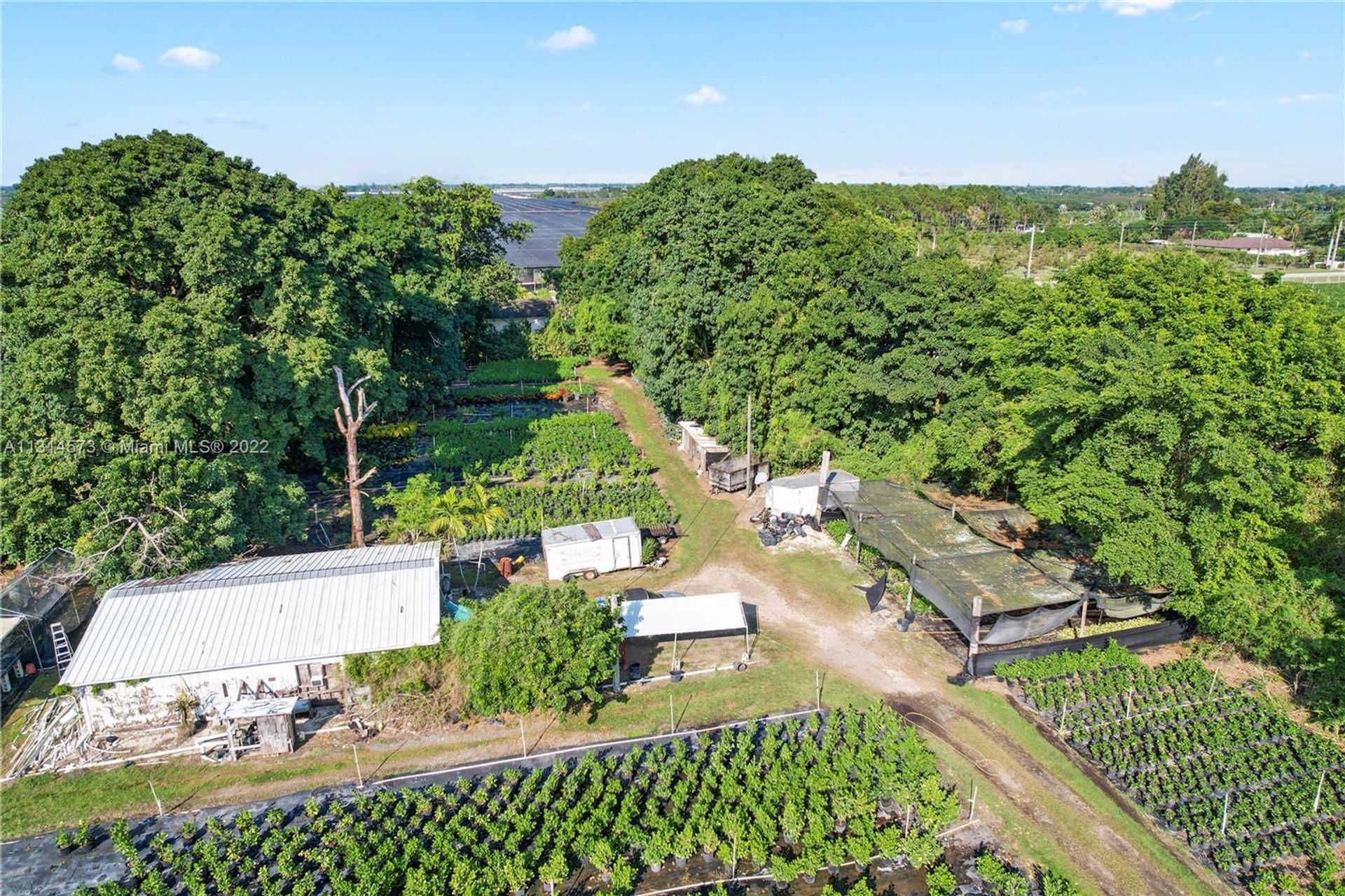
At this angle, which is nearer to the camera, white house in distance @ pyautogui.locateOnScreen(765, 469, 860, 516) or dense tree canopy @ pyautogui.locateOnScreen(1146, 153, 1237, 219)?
white house in distance @ pyautogui.locateOnScreen(765, 469, 860, 516)

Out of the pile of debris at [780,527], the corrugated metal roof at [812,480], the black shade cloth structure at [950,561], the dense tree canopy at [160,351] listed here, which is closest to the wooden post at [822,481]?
the corrugated metal roof at [812,480]

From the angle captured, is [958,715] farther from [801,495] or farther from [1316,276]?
[1316,276]

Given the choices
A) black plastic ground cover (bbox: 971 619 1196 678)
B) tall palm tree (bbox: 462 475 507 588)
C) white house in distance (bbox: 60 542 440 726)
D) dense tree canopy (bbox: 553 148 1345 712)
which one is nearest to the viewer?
white house in distance (bbox: 60 542 440 726)

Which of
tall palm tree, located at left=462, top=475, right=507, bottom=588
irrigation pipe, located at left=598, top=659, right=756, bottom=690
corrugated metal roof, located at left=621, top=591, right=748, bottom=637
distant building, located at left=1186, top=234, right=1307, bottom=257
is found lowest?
irrigation pipe, located at left=598, top=659, right=756, bottom=690

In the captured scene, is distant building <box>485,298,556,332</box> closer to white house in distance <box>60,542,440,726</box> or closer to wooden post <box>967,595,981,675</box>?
white house in distance <box>60,542,440,726</box>

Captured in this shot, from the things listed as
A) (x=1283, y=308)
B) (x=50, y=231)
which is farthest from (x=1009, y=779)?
(x=50, y=231)

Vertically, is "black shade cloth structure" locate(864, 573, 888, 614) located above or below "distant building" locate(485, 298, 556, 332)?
below

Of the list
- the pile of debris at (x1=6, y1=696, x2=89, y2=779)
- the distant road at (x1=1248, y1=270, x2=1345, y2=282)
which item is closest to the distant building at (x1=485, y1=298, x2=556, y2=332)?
the pile of debris at (x1=6, y1=696, x2=89, y2=779)
